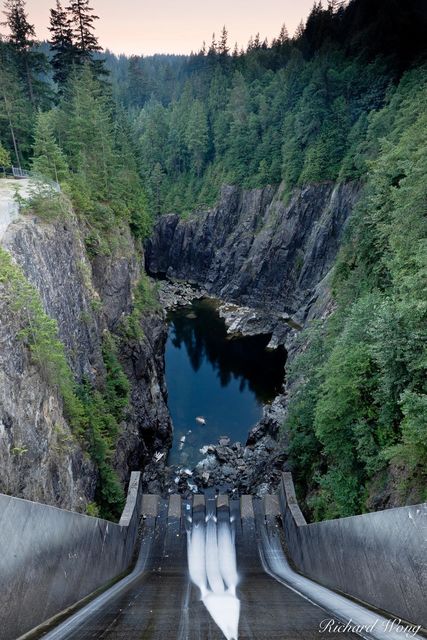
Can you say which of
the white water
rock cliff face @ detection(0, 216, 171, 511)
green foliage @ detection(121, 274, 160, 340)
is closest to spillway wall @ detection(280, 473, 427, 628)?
the white water

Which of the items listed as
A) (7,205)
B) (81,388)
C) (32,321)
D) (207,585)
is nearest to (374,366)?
(207,585)

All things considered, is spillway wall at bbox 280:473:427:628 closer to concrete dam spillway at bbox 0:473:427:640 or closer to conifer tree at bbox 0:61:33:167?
concrete dam spillway at bbox 0:473:427:640

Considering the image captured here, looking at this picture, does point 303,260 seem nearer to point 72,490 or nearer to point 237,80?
point 237,80

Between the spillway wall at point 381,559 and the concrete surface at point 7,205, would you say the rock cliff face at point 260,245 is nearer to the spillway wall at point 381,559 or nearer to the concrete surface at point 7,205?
the concrete surface at point 7,205

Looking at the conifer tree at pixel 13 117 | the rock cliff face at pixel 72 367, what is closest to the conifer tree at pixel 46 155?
the rock cliff face at pixel 72 367

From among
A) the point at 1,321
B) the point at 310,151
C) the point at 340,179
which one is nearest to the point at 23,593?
the point at 1,321

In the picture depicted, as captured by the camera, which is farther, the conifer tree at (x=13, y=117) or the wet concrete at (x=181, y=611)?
the conifer tree at (x=13, y=117)
